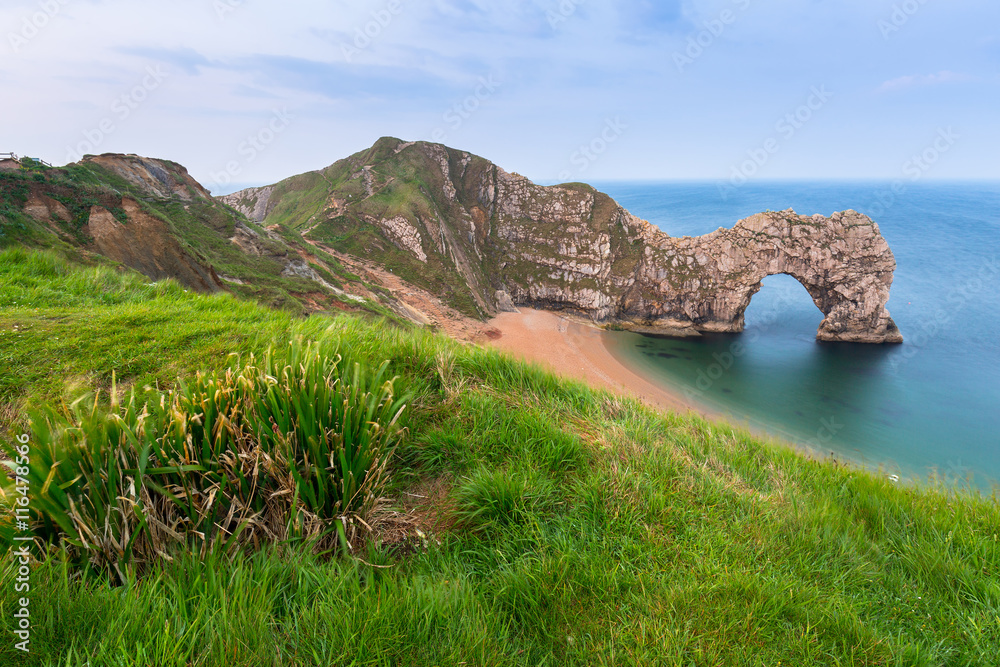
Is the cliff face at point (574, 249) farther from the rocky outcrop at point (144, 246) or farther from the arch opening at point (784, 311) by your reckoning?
the rocky outcrop at point (144, 246)

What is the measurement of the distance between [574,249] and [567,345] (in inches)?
706

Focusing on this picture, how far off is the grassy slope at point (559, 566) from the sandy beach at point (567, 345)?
2616 cm

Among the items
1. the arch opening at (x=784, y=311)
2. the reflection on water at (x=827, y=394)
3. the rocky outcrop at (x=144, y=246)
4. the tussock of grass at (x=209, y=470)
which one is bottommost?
the reflection on water at (x=827, y=394)

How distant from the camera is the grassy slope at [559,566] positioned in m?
1.70

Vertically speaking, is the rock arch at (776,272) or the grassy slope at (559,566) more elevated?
the rock arch at (776,272)

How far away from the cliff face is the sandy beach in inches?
132

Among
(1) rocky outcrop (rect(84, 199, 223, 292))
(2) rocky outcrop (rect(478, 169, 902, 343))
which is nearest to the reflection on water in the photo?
(2) rocky outcrop (rect(478, 169, 902, 343))

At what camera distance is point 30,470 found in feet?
6.40

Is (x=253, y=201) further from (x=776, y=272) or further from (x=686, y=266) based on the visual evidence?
(x=776, y=272)

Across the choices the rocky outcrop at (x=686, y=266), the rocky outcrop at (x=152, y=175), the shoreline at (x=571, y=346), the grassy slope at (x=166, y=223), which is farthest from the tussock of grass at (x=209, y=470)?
the rocky outcrop at (x=686, y=266)

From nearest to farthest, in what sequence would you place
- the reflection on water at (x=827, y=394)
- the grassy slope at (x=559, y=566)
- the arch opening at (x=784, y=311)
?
the grassy slope at (x=559, y=566), the reflection on water at (x=827, y=394), the arch opening at (x=784, y=311)

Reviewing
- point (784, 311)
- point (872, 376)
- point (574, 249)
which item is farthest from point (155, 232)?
point (784, 311)

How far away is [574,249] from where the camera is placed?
54.5m

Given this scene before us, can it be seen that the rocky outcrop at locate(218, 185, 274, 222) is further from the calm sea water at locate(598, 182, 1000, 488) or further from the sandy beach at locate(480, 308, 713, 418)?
the calm sea water at locate(598, 182, 1000, 488)
